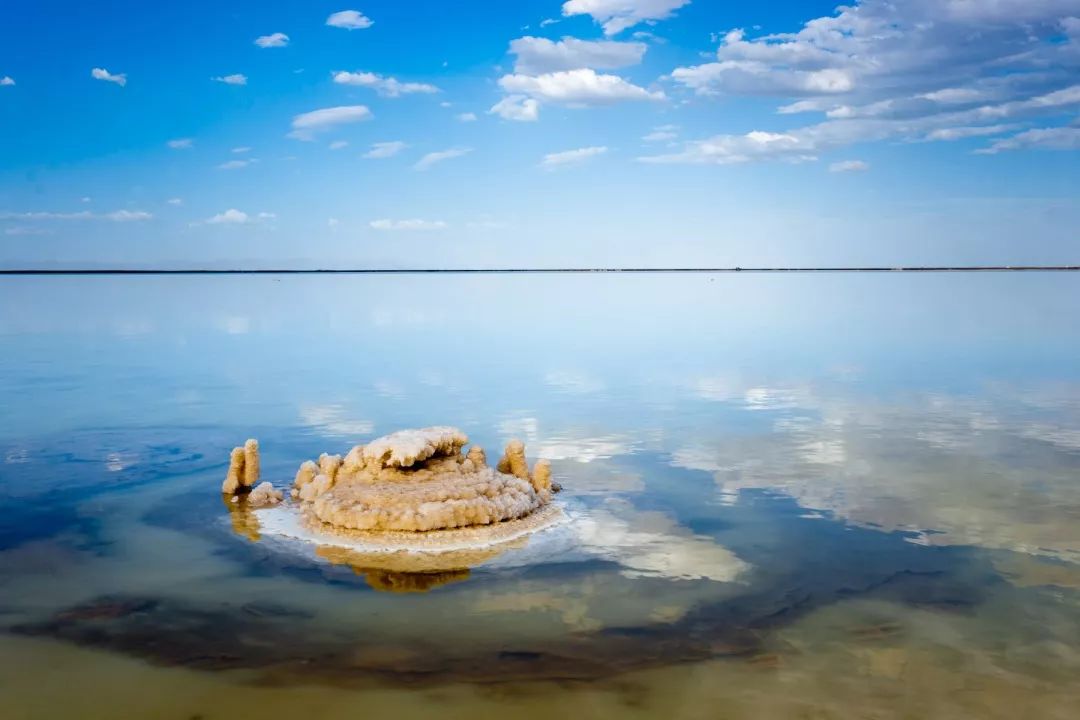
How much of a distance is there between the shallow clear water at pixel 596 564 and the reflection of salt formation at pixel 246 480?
0.37 m

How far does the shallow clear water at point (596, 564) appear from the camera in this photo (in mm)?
6133

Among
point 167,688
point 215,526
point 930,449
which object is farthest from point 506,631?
point 930,449

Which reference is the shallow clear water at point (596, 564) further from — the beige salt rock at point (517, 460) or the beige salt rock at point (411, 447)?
the beige salt rock at point (411, 447)

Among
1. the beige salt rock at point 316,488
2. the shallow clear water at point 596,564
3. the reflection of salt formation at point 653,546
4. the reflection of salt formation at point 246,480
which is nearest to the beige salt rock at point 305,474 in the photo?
the reflection of salt formation at point 246,480

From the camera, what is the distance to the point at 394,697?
235 inches

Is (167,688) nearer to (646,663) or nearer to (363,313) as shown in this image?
(646,663)

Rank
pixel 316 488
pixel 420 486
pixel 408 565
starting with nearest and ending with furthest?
1. pixel 408 565
2. pixel 420 486
3. pixel 316 488

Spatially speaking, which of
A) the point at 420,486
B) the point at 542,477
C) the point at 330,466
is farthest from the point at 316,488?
the point at 542,477

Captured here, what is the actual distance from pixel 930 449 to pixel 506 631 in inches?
335

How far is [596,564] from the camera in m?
8.57

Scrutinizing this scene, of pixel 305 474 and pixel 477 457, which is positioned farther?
pixel 305 474

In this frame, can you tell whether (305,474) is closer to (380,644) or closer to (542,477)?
(542,477)

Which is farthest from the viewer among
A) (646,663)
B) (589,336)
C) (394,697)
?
(589,336)

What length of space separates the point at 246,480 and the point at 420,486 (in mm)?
2643
